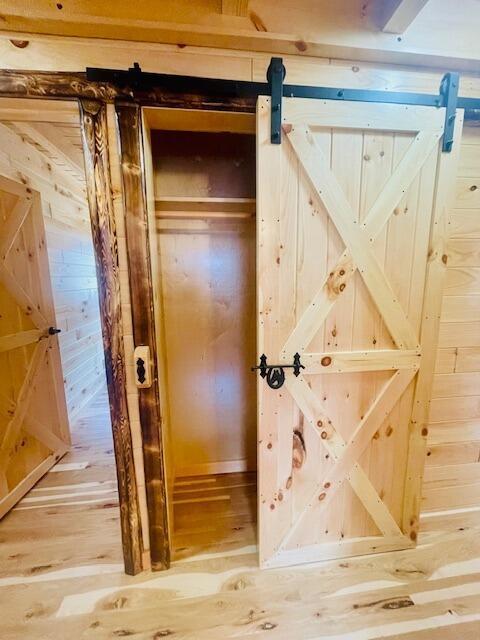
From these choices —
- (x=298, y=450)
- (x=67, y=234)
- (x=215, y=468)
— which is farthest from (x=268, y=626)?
(x=67, y=234)

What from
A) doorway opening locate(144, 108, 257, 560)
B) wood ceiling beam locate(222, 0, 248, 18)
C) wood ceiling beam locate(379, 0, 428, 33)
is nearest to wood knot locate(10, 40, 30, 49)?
doorway opening locate(144, 108, 257, 560)

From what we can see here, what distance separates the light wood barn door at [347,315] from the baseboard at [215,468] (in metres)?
0.73

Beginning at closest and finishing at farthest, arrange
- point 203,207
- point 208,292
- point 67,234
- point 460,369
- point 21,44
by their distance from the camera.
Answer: point 21,44
point 460,369
point 203,207
point 208,292
point 67,234

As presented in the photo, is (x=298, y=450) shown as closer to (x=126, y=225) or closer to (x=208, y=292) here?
(x=208, y=292)

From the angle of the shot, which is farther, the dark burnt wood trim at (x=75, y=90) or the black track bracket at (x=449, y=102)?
the black track bracket at (x=449, y=102)

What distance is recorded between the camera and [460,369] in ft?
5.01

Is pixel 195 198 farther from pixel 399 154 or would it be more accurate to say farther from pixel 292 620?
pixel 292 620

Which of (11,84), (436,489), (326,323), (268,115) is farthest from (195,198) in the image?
(436,489)

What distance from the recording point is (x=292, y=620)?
46.0 inches

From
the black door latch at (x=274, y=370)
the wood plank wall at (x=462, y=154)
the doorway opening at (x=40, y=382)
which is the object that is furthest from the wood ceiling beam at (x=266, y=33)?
the black door latch at (x=274, y=370)

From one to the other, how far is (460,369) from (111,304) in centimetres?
188

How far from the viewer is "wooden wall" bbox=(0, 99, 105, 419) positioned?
2104 mm

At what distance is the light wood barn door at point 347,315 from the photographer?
3.70 feet

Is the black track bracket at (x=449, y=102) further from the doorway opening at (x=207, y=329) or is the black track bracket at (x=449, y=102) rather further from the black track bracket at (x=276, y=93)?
the doorway opening at (x=207, y=329)
